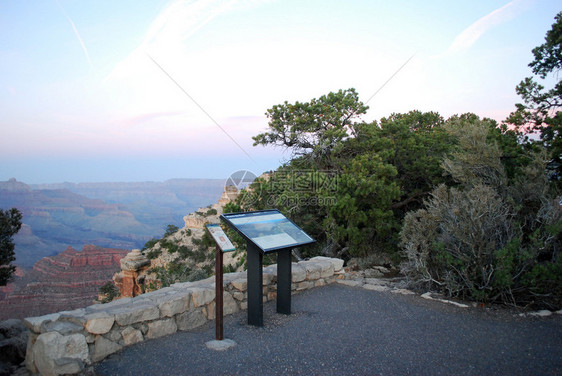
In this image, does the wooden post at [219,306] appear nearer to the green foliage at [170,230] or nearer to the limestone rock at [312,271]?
the limestone rock at [312,271]

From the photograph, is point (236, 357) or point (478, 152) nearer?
point (236, 357)

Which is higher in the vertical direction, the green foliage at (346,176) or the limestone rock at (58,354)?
the green foliage at (346,176)

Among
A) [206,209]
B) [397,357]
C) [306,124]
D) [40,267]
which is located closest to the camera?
[397,357]

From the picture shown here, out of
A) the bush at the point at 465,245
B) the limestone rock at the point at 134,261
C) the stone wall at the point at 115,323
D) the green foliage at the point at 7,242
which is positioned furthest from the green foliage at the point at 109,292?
→ the bush at the point at 465,245

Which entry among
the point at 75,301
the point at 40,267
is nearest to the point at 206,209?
the point at 75,301

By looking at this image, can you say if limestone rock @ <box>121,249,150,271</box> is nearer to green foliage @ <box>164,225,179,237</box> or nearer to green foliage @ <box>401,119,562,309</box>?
green foliage @ <box>164,225,179,237</box>

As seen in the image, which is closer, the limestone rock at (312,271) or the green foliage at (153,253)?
the limestone rock at (312,271)

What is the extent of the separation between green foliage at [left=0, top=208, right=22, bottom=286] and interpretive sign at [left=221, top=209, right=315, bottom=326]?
12020mm

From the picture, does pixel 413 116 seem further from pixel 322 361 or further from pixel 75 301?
pixel 75 301

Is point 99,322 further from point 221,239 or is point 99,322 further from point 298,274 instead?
point 298,274

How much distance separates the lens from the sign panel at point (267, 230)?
15.7 feet

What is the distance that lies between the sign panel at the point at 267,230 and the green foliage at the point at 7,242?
12020 mm

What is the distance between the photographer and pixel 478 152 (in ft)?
24.4

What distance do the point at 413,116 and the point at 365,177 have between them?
268 inches
